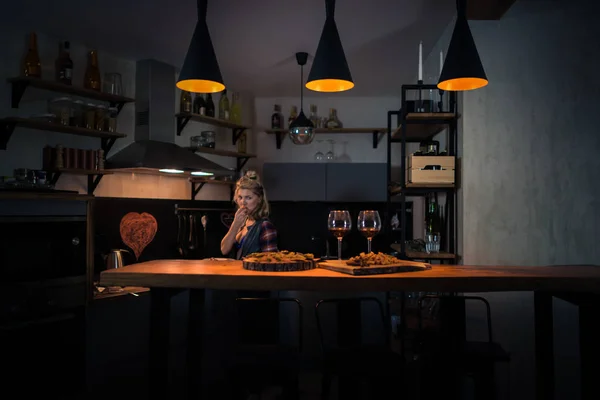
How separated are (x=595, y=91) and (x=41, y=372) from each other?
333 cm

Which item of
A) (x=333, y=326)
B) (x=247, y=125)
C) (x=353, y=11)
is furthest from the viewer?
(x=247, y=125)

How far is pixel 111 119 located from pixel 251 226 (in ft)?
5.55

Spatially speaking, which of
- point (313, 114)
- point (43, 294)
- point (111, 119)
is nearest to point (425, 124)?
point (313, 114)

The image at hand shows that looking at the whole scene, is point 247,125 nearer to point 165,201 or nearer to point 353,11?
point 165,201

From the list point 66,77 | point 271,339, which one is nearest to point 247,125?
point 66,77

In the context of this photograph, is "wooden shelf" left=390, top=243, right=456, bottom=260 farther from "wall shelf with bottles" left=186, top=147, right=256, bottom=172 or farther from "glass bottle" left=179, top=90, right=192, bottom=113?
"glass bottle" left=179, top=90, right=192, bottom=113

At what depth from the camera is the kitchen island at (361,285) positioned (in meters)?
1.66

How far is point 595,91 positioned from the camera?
2322 millimetres

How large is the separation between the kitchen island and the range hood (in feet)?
6.92

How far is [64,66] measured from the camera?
3457 millimetres

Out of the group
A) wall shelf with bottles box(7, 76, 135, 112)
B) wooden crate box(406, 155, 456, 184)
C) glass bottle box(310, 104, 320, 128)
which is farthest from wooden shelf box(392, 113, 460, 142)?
wall shelf with bottles box(7, 76, 135, 112)

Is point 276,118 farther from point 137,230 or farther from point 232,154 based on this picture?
point 137,230

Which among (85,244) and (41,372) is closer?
(41,372)

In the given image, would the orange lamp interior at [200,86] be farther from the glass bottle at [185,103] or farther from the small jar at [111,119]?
the glass bottle at [185,103]
